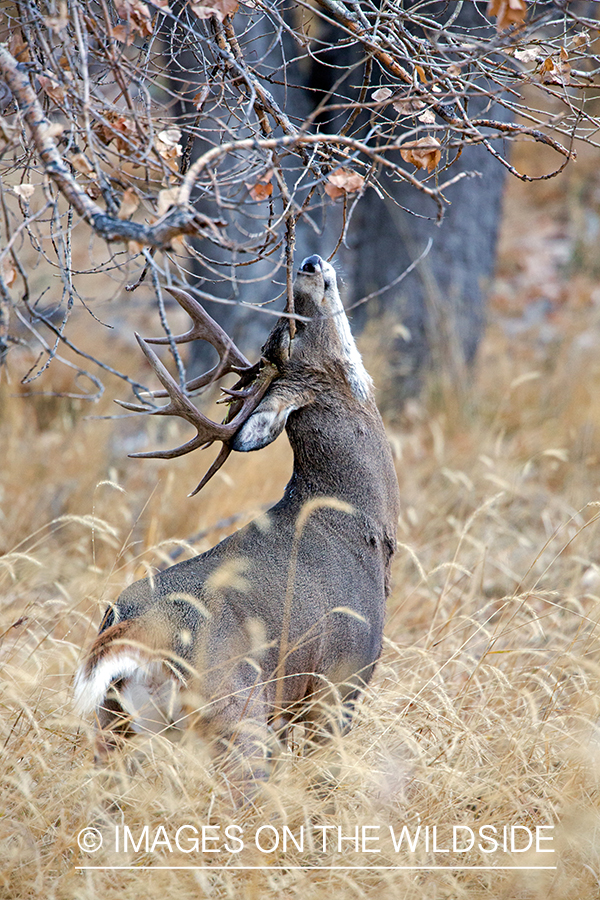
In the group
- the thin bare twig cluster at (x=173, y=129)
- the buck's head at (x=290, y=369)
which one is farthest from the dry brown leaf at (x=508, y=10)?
the buck's head at (x=290, y=369)

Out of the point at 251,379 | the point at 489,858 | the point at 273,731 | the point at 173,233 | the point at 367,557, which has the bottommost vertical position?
the point at 489,858

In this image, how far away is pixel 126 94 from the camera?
2115 mm

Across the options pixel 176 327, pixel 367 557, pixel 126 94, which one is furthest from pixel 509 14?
pixel 176 327

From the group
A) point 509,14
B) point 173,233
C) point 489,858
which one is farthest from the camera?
point 489,858

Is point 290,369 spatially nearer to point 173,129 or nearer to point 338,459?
point 338,459

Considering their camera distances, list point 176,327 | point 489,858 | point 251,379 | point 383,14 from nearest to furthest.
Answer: point 489,858
point 383,14
point 251,379
point 176,327

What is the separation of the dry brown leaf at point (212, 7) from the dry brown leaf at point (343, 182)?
50 centimetres

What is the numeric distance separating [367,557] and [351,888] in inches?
40.3

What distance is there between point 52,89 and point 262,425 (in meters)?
1.13

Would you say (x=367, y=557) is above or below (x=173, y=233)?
below

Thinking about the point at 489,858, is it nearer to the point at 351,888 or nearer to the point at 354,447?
the point at 351,888

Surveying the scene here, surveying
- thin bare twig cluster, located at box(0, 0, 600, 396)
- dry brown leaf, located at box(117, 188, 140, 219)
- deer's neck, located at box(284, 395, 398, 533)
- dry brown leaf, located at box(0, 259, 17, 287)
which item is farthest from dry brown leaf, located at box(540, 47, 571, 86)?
dry brown leaf, located at box(0, 259, 17, 287)

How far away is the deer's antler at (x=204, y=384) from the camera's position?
2547mm

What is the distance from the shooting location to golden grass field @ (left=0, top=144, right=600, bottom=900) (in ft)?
6.93
